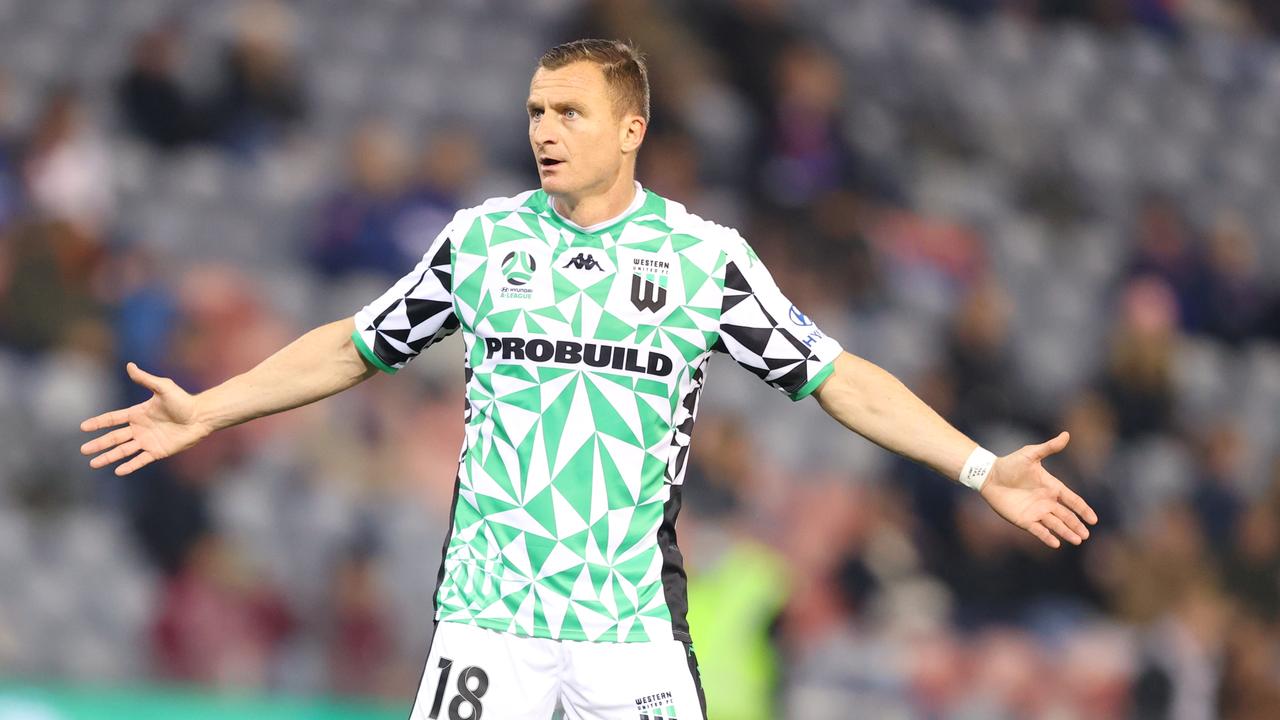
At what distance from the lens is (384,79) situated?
39.8 feet

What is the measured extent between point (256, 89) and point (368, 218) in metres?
1.38

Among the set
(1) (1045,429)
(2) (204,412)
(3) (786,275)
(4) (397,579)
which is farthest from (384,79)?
(2) (204,412)

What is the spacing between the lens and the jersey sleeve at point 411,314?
4496 millimetres

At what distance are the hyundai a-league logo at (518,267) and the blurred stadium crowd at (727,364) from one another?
14.7ft

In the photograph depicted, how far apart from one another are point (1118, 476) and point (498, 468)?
7.95 metres

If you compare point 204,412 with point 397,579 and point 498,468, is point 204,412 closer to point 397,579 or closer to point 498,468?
point 498,468

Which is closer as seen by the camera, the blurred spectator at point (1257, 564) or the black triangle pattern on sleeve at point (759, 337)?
the black triangle pattern on sleeve at point (759, 337)

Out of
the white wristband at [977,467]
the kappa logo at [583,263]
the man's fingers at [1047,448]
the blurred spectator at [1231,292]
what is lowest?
the white wristband at [977,467]

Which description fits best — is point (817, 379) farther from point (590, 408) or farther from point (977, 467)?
point (590, 408)

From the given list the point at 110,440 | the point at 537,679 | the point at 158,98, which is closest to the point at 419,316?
the point at 110,440

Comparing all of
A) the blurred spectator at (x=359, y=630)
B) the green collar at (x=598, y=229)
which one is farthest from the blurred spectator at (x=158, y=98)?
the green collar at (x=598, y=229)

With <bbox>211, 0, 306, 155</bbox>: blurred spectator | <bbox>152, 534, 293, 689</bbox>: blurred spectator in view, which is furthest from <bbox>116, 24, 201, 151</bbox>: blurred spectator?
<bbox>152, 534, 293, 689</bbox>: blurred spectator

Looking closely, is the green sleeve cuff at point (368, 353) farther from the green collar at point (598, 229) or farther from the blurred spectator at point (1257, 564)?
the blurred spectator at point (1257, 564)

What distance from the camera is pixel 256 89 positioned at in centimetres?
1131
